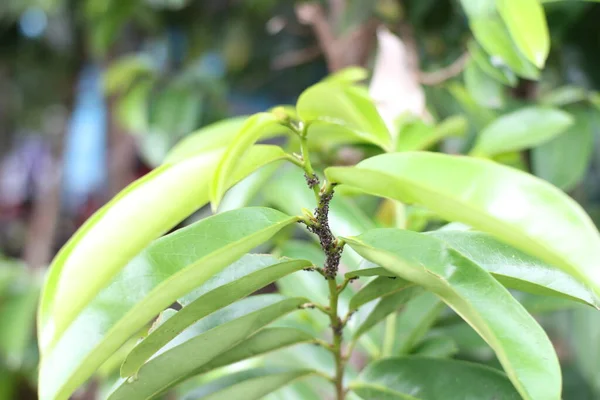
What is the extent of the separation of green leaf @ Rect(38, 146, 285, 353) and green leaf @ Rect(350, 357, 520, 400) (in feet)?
0.55

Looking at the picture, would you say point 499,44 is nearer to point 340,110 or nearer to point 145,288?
point 340,110

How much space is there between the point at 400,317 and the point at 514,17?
239 millimetres

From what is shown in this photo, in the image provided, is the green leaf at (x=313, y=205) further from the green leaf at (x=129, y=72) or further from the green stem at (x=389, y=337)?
the green leaf at (x=129, y=72)

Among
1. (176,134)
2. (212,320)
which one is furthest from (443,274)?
(176,134)

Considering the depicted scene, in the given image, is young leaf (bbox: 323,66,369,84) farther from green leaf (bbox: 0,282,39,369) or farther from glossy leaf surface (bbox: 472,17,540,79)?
green leaf (bbox: 0,282,39,369)

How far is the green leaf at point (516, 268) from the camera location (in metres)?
0.24

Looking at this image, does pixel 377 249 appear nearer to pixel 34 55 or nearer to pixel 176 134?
pixel 176 134

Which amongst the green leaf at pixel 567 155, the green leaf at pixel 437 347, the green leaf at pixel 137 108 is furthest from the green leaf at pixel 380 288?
the green leaf at pixel 137 108

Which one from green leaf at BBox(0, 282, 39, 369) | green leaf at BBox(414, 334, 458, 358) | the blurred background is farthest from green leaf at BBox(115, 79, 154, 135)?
green leaf at BBox(414, 334, 458, 358)

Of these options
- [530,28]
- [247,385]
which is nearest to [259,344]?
[247,385]

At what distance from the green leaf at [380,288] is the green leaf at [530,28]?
0.57ft

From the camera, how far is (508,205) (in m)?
0.19

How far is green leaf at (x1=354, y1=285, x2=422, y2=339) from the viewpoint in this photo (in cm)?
31

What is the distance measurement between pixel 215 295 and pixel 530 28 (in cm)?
26
